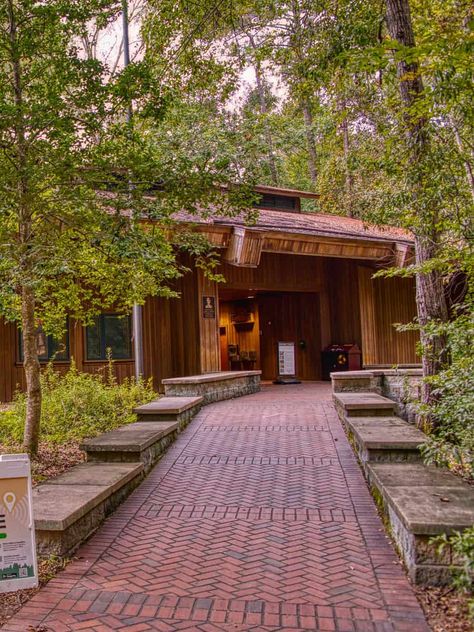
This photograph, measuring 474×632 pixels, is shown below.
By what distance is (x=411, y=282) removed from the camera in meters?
16.1

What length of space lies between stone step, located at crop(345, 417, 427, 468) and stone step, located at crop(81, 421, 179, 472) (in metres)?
2.45

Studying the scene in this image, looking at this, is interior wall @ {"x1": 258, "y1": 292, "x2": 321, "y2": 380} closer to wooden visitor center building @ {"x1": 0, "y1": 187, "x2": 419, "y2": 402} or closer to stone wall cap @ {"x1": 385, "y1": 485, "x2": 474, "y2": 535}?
wooden visitor center building @ {"x1": 0, "y1": 187, "x2": 419, "y2": 402}

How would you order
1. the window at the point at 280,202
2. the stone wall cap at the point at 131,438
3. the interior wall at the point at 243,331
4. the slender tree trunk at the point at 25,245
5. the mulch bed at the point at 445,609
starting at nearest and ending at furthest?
the mulch bed at the point at 445,609
the slender tree trunk at the point at 25,245
the stone wall cap at the point at 131,438
the interior wall at the point at 243,331
the window at the point at 280,202

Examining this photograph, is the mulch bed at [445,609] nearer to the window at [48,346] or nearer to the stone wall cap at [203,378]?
the stone wall cap at [203,378]

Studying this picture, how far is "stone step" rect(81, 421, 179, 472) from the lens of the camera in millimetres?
5945

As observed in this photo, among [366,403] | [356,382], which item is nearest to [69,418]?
[366,403]

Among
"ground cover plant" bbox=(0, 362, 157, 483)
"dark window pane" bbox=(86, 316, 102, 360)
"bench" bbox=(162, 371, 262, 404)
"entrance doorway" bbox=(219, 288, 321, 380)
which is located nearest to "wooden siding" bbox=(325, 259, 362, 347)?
"entrance doorway" bbox=(219, 288, 321, 380)

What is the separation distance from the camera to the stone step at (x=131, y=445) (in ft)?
19.5

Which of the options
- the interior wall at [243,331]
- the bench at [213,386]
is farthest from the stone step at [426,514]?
the interior wall at [243,331]

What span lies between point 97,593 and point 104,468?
212cm

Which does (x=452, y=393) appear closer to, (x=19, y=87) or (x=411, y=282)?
(x=19, y=87)

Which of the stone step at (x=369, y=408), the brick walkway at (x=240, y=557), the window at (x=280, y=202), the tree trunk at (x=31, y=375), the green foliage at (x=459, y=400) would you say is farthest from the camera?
the window at (x=280, y=202)

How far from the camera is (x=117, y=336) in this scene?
13.1m

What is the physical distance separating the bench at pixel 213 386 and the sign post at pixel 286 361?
2434 mm
